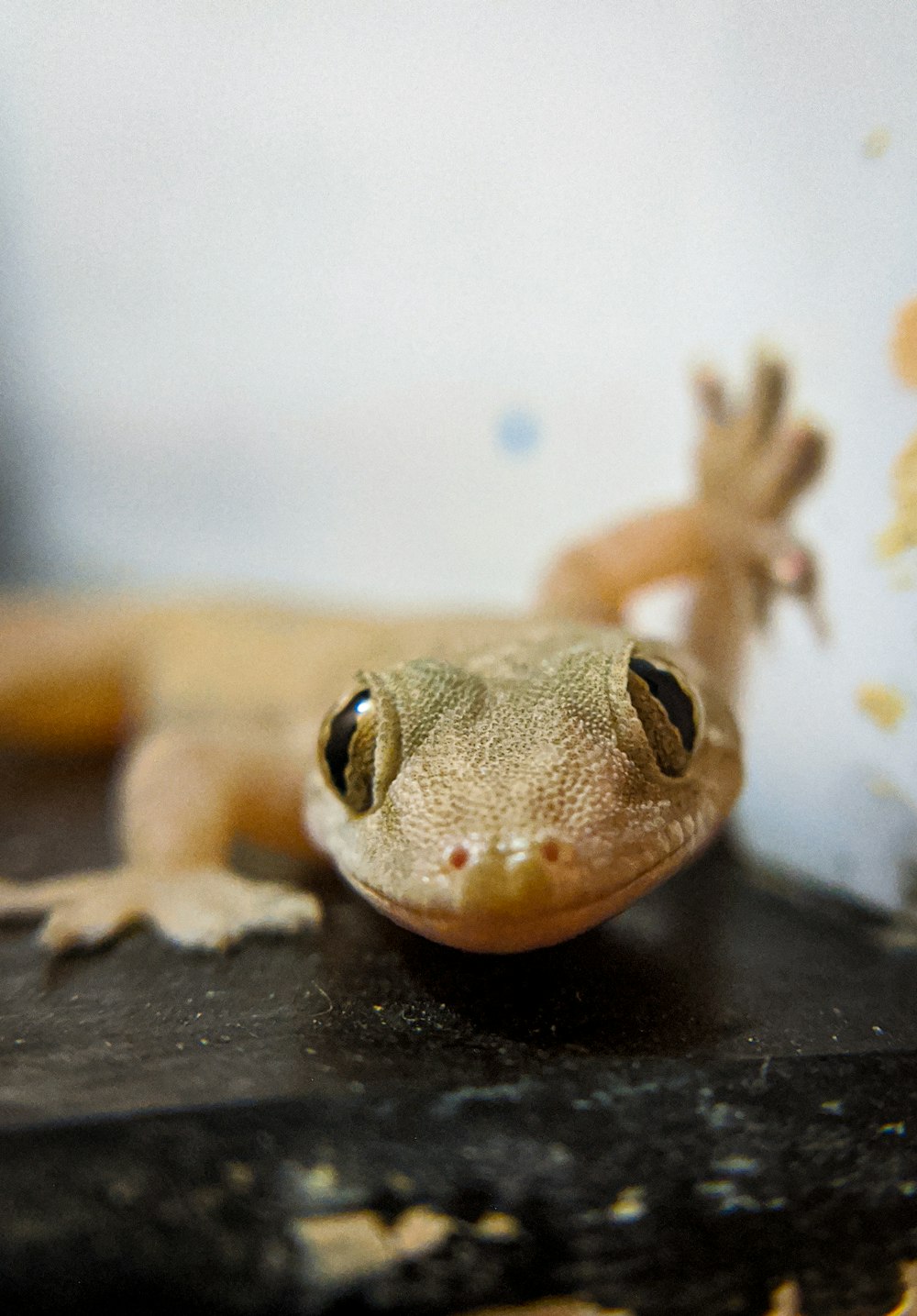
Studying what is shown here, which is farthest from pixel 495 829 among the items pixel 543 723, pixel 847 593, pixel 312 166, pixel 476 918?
pixel 312 166

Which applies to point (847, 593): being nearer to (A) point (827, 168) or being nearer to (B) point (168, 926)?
(A) point (827, 168)

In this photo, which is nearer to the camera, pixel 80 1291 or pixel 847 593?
pixel 80 1291

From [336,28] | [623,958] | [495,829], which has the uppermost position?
[336,28]

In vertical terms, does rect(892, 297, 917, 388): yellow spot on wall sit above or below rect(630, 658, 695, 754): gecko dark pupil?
above

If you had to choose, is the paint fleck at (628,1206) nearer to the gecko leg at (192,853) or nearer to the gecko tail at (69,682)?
the gecko leg at (192,853)

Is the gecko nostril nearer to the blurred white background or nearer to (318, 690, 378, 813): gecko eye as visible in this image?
(318, 690, 378, 813): gecko eye

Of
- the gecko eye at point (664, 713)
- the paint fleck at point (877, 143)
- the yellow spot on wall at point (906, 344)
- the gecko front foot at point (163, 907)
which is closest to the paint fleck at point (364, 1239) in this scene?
the gecko front foot at point (163, 907)

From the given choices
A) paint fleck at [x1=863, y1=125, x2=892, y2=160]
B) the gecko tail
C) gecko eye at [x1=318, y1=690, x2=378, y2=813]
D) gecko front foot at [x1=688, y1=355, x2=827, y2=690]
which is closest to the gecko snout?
gecko eye at [x1=318, y1=690, x2=378, y2=813]
